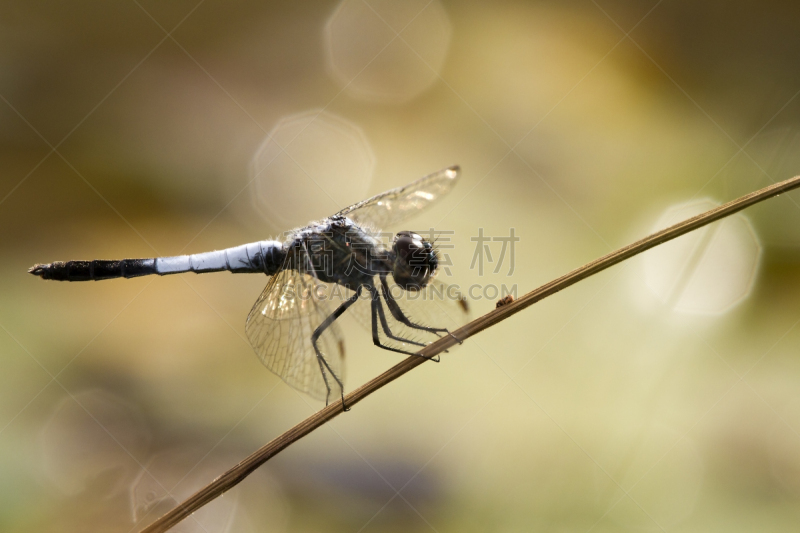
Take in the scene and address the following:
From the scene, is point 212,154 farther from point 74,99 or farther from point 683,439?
point 683,439

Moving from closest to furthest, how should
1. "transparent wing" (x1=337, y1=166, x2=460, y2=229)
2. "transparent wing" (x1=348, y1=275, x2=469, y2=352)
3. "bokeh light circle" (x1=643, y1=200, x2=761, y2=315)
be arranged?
"transparent wing" (x1=348, y1=275, x2=469, y2=352), "bokeh light circle" (x1=643, y1=200, x2=761, y2=315), "transparent wing" (x1=337, y1=166, x2=460, y2=229)

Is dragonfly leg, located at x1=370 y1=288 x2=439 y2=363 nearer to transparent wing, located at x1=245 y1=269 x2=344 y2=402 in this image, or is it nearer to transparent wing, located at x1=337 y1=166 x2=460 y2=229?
transparent wing, located at x1=245 y1=269 x2=344 y2=402

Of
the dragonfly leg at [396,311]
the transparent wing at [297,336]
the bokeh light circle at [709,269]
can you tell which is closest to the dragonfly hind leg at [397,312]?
the dragonfly leg at [396,311]

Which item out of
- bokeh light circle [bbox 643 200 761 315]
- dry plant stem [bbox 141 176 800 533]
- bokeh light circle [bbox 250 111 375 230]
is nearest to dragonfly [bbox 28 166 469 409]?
dry plant stem [bbox 141 176 800 533]

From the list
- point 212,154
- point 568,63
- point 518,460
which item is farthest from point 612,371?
point 212,154

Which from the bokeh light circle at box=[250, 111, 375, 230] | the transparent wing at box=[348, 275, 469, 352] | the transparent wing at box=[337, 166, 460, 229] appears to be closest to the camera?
the transparent wing at box=[348, 275, 469, 352]

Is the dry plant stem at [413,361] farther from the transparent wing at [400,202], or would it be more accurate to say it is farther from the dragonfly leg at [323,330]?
the transparent wing at [400,202]
